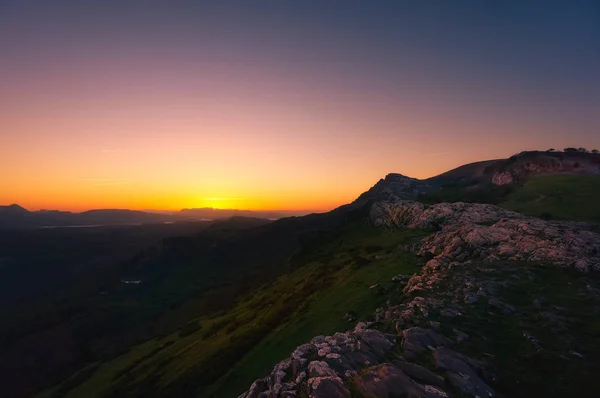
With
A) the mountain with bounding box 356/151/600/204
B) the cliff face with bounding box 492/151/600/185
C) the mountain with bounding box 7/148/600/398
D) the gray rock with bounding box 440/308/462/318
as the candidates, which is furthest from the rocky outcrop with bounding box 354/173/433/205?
the gray rock with bounding box 440/308/462/318

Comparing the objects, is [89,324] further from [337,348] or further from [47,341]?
[337,348]

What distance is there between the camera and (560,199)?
68.9 m

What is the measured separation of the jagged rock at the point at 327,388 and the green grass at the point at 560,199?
54.7 m

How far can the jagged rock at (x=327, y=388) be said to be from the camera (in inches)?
779

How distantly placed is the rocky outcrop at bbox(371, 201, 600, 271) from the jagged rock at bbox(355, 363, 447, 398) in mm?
26301

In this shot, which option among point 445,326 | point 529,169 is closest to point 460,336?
point 445,326

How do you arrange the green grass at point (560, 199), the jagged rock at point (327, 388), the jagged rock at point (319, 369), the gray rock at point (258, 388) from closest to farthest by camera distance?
the jagged rock at point (327, 388)
the jagged rock at point (319, 369)
the gray rock at point (258, 388)
the green grass at point (560, 199)

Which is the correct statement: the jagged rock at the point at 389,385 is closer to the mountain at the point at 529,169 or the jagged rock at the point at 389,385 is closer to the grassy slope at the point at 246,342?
the grassy slope at the point at 246,342

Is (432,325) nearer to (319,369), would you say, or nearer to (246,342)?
(319,369)

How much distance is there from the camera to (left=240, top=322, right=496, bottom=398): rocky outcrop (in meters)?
19.8

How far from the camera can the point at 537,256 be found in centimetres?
4028

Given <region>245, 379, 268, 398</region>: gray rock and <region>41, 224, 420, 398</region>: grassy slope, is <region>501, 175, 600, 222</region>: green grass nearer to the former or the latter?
<region>41, 224, 420, 398</region>: grassy slope

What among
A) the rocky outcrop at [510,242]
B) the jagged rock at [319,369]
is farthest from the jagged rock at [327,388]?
the rocky outcrop at [510,242]

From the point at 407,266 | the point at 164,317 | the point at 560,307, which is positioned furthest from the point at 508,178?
the point at 164,317
